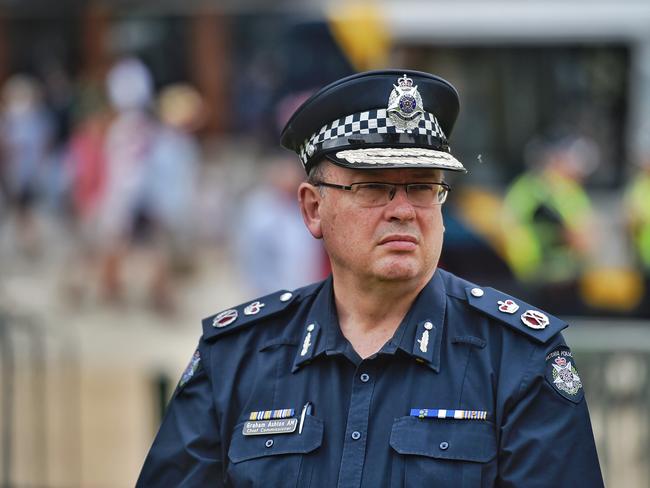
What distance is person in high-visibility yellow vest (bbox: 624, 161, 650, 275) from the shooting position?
11.9 m

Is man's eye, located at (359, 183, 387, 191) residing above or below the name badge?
above

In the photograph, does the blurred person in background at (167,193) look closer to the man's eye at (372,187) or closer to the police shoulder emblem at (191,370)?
the police shoulder emblem at (191,370)

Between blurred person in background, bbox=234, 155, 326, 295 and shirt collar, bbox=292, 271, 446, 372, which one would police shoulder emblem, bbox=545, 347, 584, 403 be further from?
blurred person in background, bbox=234, 155, 326, 295

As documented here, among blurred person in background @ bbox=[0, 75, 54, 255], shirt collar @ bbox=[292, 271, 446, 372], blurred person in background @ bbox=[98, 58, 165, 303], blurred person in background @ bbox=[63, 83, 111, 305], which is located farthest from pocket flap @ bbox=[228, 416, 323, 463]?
blurred person in background @ bbox=[0, 75, 54, 255]

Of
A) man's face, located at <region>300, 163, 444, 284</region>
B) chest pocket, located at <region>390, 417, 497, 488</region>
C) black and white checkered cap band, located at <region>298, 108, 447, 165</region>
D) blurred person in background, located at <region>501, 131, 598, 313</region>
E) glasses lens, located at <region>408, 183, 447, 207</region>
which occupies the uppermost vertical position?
blurred person in background, located at <region>501, 131, 598, 313</region>

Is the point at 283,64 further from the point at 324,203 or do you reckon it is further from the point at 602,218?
the point at 324,203

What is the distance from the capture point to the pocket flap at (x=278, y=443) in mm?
2865

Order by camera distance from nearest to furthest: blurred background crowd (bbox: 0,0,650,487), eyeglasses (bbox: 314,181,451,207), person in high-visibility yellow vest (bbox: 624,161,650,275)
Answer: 1. eyeglasses (bbox: 314,181,451,207)
2. blurred background crowd (bbox: 0,0,650,487)
3. person in high-visibility yellow vest (bbox: 624,161,650,275)

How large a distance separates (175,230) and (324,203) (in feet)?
41.8

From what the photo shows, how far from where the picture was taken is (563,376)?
277cm

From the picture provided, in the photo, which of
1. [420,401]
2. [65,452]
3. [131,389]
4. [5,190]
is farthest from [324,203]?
[5,190]

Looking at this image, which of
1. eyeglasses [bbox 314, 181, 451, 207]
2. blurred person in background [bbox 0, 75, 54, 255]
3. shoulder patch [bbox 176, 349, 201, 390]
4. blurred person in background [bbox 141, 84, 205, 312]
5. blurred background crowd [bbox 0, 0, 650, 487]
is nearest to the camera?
eyeglasses [bbox 314, 181, 451, 207]

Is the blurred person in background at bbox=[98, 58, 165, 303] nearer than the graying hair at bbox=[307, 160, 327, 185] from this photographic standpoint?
No

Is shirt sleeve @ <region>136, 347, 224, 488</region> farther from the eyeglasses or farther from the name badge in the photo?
the eyeglasses
